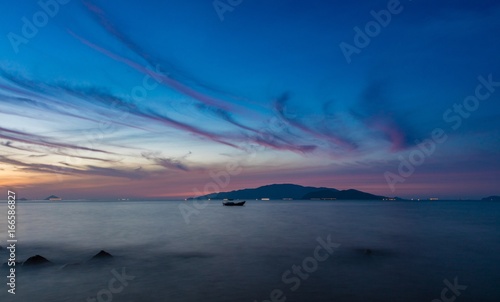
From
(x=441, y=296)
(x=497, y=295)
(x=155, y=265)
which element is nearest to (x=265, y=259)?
(x=155, y=265)
